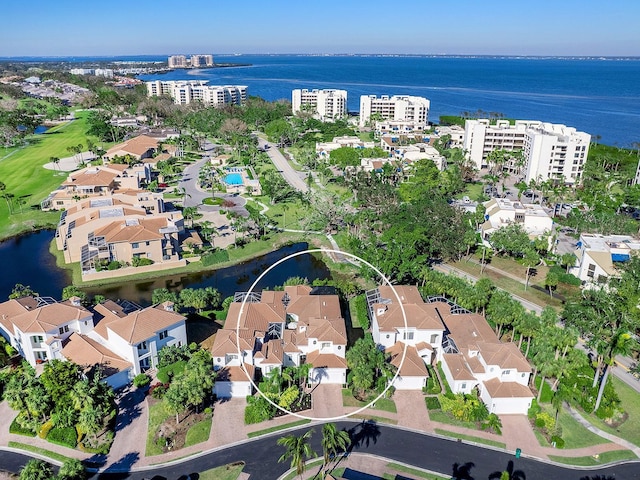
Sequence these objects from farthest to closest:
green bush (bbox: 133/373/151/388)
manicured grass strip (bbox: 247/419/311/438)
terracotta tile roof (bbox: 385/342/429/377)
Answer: terracotta tile roof (bbox: 385/342/429/377) < green bush (bbox: 133/373/151/388) < manicured grass strip (bbox: 247/419/311/438)

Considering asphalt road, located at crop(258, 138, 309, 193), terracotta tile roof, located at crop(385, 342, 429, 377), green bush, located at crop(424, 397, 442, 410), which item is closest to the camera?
green bush, located at crop(424, 397, 442, 410)

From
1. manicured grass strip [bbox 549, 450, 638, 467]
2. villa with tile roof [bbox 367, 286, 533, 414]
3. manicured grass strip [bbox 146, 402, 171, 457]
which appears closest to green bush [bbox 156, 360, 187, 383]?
manicured grass strip [bbox 146, 402, 171, 457]

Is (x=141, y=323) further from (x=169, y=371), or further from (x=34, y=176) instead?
(x=34, y=176)

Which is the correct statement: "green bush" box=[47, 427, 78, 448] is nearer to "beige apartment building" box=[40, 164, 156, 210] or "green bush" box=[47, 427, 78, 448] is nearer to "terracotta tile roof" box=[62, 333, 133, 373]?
"terracotta tile roof" box=[62, 333, 133, 373]

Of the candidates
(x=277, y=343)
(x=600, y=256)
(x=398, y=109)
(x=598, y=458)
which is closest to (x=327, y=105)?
(x=398, y=109)

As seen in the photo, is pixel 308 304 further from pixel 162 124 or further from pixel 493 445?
pixel 162 124

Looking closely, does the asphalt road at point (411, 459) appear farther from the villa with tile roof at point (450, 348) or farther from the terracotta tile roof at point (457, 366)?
the terracotta tile roof at point (457, 366)

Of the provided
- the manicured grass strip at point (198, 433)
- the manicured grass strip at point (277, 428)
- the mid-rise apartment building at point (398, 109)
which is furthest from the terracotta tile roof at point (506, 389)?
the mid-rise apartment building at point (398, 109)
